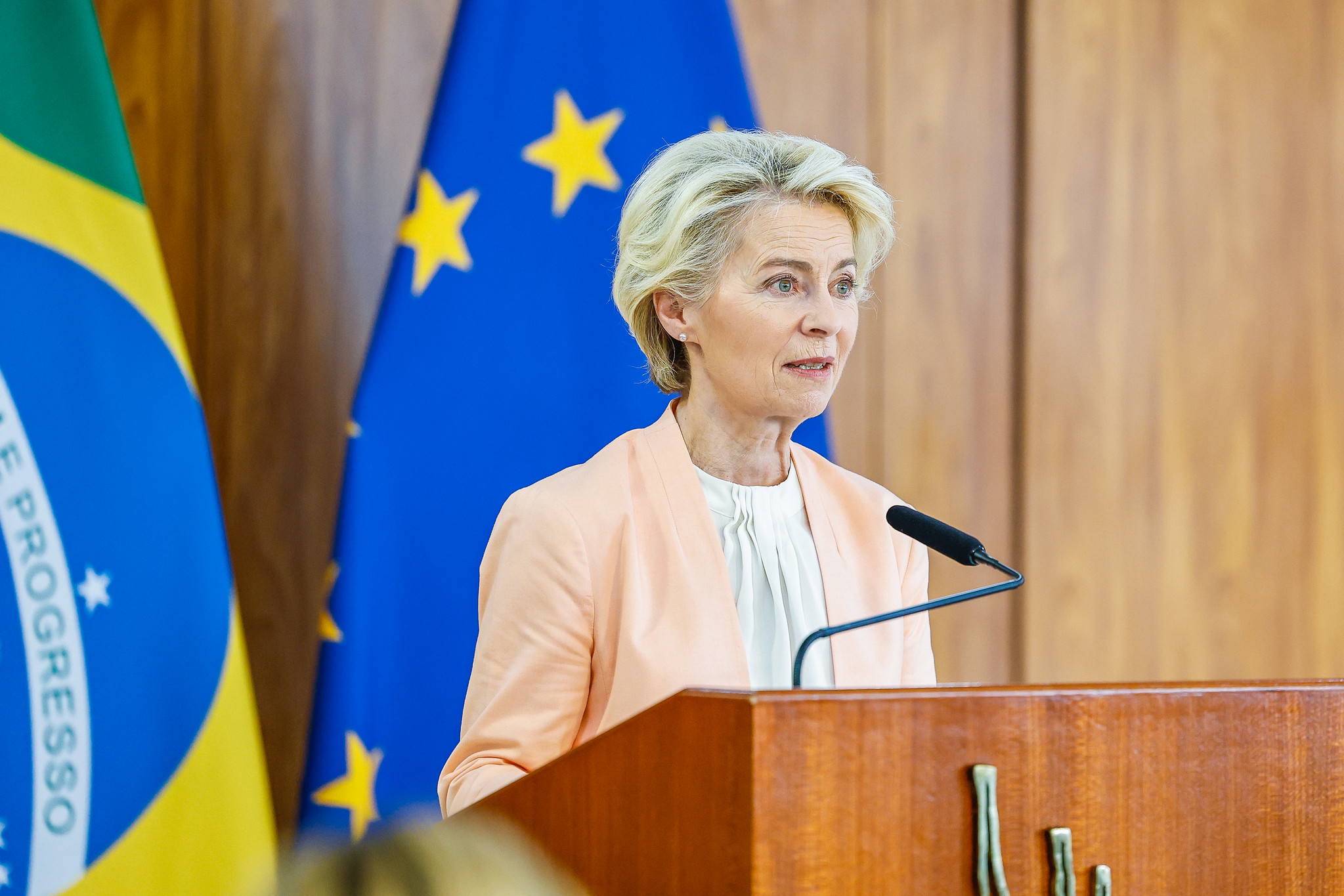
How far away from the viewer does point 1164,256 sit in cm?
307

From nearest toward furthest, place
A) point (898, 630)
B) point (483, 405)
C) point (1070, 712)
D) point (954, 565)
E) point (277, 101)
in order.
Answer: point (1070, 712) → point (898, 630) → point (483, 405) → point (277, 101) → point (954, 565)

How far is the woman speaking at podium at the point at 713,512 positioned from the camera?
1.48 m

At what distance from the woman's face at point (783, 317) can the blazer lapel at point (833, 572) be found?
0.12m

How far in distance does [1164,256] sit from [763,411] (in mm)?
1838

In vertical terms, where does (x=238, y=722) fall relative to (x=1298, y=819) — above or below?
above

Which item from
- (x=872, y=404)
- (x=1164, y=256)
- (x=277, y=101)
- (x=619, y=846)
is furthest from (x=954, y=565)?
(x=619, y=846)

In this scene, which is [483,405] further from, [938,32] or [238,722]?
[938,32]

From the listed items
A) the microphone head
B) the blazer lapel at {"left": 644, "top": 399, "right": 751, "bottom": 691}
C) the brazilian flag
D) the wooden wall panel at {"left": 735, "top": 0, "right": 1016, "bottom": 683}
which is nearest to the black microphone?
the microphone head

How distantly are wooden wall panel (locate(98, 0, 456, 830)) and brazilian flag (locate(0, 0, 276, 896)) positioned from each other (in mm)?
384

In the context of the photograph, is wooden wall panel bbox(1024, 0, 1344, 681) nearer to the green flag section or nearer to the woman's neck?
the woman's neck

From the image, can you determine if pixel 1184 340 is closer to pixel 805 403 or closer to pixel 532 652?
pixel 805 403

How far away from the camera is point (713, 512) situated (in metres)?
1.71

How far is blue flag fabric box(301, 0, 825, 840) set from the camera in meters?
2.25

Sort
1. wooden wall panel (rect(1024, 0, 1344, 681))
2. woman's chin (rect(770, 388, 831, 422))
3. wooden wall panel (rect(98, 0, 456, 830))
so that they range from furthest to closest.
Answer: wooden wall panel (rect(1024, 0, 1344, 681)) → wooden wall panel (rect(98, 0, 456, 830)) → woman's chin (rect(770, 388, 831, 422))
